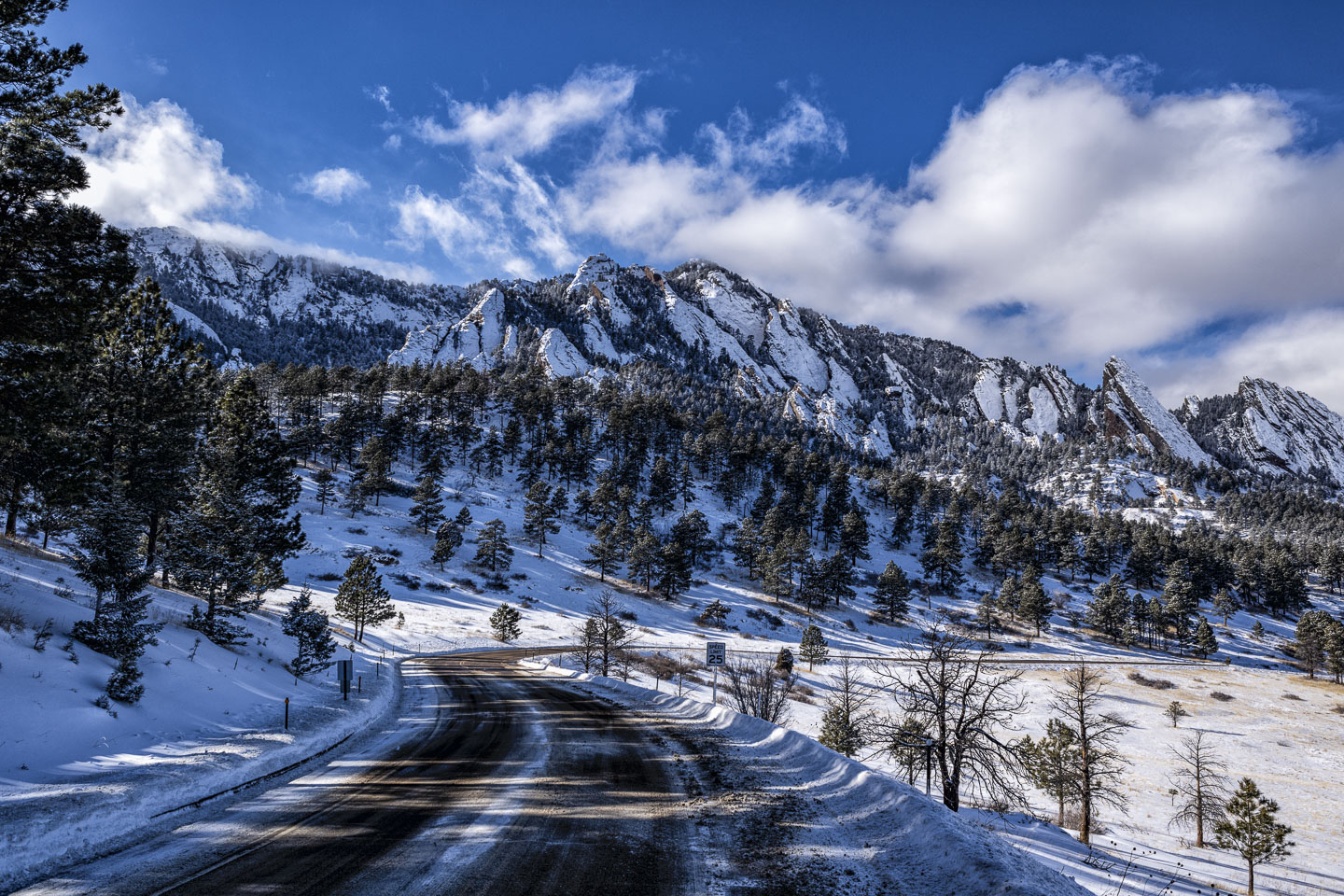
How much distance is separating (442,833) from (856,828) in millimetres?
5363

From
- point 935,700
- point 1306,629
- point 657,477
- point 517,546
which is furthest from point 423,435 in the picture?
point 1306,629

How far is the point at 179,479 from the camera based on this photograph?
22.8 m

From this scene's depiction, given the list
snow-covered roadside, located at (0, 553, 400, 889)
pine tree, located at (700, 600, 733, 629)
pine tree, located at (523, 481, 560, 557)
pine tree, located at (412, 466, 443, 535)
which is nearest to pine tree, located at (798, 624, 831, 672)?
pine tree, located at (700, 600, 733, 629)

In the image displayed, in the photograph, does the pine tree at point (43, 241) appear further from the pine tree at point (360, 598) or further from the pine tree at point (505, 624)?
the pine tree at point (505, 624)

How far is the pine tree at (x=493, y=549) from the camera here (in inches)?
2862

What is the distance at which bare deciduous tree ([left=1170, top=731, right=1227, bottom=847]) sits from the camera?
29422 millimetres

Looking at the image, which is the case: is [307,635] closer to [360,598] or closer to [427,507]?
[360,598]

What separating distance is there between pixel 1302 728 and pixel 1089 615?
42495mm

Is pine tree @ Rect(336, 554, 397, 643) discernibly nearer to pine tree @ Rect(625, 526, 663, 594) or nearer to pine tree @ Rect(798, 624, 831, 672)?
pine tree @ Rect(625, 526, 663, 594)

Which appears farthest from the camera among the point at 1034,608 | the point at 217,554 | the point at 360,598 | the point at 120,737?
the point at 1034,608

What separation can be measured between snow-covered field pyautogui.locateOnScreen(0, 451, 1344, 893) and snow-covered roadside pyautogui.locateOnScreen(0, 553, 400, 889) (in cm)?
5

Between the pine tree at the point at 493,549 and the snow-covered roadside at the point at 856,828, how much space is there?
211ft

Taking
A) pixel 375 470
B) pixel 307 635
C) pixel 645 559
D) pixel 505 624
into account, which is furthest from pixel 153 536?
pixel 375 470

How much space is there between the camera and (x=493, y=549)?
72.6 metres
